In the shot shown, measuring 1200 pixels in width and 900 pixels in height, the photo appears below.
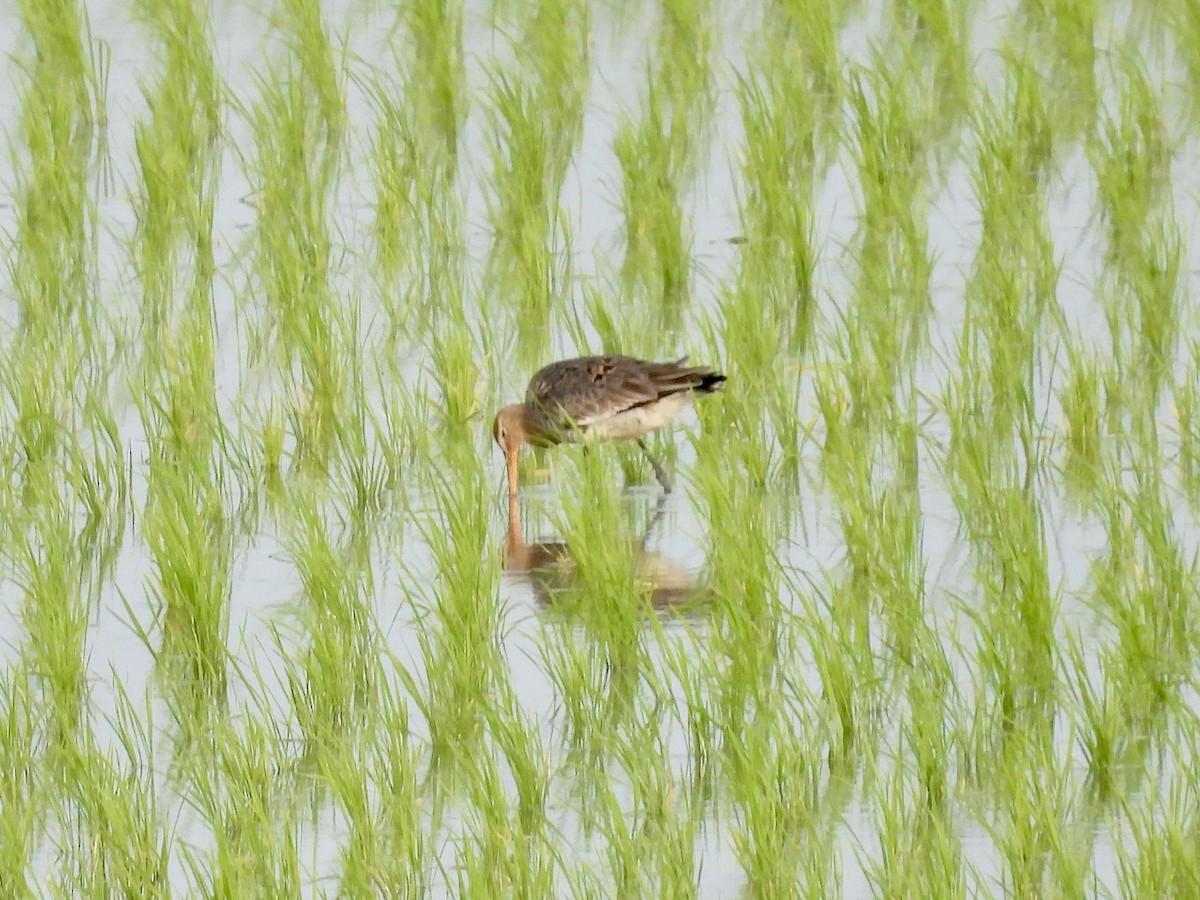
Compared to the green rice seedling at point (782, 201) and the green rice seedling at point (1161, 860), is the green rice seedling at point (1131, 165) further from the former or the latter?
the green rice seedling at point (1161, 860)

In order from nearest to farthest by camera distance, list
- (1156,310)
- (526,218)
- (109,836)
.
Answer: (109,836), (1156,310), (526,218)

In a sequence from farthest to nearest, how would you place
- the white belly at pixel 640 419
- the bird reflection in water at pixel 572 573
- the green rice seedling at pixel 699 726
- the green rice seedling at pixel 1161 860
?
the white belly at pixel 640 419
the bird reflection in water at pixel 572 573
the green rice seedling at pixel 699 726
the green rice seedling at pixel 1161 860

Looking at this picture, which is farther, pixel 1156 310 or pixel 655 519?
pixel 1156 310

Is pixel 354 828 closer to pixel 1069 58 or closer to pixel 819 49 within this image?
pixel 819 49

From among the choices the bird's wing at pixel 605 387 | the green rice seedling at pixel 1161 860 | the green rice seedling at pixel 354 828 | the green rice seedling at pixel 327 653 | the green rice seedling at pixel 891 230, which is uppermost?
the green rice seedling at pixel 891 230

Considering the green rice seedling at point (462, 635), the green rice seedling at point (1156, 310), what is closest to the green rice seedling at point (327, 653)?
the green rice seedling at point (462, 635)

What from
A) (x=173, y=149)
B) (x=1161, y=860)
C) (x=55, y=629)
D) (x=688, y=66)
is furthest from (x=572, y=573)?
(x=688, y=66)

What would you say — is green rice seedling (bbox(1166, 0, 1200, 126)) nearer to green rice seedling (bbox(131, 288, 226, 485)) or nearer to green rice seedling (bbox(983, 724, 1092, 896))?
green rice seedling (bbox(131, 288, 226, 485))
